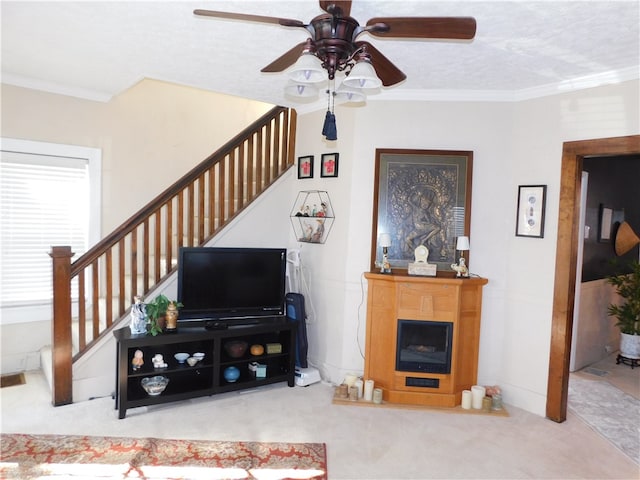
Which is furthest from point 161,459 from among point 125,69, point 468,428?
point 125,69

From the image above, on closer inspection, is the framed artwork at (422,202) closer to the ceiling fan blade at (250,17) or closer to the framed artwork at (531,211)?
the framed artwork at (531,211)

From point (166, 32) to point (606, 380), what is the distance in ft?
16.6

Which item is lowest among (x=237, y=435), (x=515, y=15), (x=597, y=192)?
(x=237, y=435)

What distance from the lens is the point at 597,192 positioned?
4828 mm

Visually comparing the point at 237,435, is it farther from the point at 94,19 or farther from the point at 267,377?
the point at 94,19

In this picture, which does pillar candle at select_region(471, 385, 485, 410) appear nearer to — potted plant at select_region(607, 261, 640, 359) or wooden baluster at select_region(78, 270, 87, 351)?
potted plant at select_region(607, 261, 640, 359)

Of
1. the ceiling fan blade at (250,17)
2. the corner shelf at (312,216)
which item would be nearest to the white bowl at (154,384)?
the corner shelf at (312,216)

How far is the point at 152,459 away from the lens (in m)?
2.72

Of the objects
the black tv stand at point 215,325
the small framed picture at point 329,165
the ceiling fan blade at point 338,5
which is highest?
the ceiling fan blade at point 338,5

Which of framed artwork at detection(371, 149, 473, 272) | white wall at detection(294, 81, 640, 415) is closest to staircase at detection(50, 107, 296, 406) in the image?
white wall at detection(294, 81, 640, 415)

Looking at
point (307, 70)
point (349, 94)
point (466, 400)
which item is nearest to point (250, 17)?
point (307, 70)

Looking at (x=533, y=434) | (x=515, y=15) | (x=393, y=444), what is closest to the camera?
(x=515, y=15)

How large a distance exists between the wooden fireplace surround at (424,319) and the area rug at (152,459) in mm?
1057

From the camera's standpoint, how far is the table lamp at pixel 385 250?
3684 millimetres
